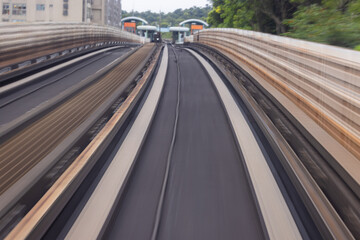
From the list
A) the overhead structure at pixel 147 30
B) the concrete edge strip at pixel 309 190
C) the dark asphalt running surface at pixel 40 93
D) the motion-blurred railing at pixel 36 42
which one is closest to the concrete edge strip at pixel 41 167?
the dark asphalt running surface at pixel 40 93

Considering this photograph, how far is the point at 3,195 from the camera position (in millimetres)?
3119

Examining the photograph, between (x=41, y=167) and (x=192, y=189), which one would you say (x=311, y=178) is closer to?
(x=192, y=189)

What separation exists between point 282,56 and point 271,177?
329 centimetres

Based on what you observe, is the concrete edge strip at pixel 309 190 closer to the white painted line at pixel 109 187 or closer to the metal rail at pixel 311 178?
the metal rail at pixel 311 178

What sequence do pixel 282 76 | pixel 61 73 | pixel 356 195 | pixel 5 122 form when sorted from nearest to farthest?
pixel 356 195
pixel 5 122
pixel 282 76
pixel 61 73

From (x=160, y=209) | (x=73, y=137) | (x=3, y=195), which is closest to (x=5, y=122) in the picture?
(x=73, y=137)

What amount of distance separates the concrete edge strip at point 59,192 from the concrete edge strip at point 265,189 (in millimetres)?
2052

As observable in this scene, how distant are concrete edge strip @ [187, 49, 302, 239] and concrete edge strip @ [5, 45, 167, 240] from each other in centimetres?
205

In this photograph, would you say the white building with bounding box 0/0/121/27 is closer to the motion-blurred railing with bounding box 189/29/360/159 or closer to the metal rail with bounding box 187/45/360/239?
the motion-blurred railing with bounding box 189/29/360/159

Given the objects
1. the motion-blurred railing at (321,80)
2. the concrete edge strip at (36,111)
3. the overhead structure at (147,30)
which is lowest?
the concrete edge strip at (36,111)

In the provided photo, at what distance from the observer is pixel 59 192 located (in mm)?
3301

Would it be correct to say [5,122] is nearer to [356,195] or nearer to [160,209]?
[160,209]

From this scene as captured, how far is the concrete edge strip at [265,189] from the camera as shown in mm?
3045

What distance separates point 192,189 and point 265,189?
0.85 metres
